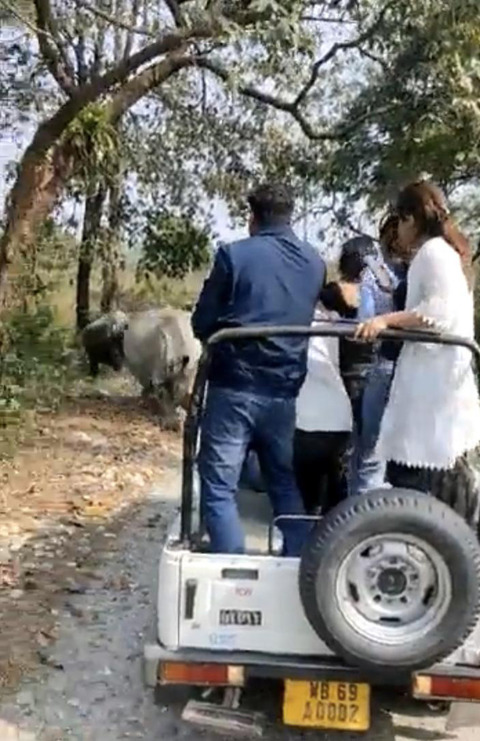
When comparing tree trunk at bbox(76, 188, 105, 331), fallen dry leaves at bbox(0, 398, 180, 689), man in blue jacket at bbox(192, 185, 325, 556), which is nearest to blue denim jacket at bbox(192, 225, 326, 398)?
man in blue jacket at bbox(192, 185, 325, 556)

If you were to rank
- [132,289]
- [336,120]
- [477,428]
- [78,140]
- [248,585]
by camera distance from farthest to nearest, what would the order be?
[132,289] < [336,120] < [78,140] < [477,428] < [248,585]

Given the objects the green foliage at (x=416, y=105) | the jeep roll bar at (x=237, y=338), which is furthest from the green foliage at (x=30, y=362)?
the jeep roll bar at (x=237, y=338)

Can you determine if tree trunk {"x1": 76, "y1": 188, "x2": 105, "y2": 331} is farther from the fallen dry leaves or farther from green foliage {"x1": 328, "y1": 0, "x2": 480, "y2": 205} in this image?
green foliage {"x1": 328, "y1": 0, "x2": 480, "y2": 205}

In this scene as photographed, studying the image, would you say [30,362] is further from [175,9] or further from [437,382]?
[437,382]

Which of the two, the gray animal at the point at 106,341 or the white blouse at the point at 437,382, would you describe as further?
the gray animal at the point at 106,341

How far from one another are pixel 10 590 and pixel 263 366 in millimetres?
2765

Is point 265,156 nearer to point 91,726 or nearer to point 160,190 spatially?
point 160,190

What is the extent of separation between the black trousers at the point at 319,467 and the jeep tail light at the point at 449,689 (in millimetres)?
1100

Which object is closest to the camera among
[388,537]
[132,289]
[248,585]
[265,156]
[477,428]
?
[388,537]

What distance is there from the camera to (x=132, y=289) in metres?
20.5

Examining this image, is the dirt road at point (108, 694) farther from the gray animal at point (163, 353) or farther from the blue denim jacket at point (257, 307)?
the gray animal at point (163, 353)

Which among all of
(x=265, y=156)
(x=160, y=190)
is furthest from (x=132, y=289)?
(x=265, y=156)

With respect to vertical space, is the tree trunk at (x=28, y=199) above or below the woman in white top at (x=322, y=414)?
above

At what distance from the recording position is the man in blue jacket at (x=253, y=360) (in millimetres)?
4449
